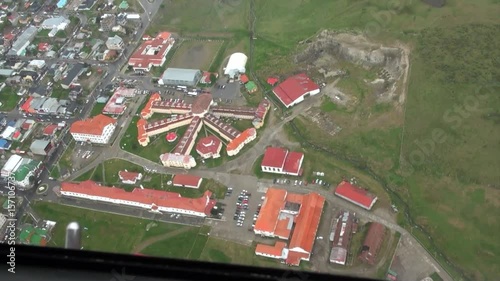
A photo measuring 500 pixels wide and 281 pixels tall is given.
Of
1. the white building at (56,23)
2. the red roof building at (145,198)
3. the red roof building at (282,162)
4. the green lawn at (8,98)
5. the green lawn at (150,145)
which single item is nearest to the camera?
the red roof building at (145,198)

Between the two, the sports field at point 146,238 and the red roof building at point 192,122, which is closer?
the sports field at point 146,238

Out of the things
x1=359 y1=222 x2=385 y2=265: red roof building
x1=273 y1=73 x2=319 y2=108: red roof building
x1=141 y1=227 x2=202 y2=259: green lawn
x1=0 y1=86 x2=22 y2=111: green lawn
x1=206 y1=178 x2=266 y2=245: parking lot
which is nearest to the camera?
x1=359 y1=222 x2=385 y2=265: red roof building

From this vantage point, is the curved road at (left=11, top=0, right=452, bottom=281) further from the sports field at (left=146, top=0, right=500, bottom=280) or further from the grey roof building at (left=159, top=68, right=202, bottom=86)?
the grey roof building at (left=159, top=68, right=202, bottom=86)

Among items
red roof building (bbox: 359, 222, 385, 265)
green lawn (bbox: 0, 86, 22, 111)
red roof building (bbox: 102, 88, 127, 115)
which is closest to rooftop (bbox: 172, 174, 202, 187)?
red roof building (bbox: 102, 88, 127, 115)

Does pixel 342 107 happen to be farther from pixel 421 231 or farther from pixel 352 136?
pixel 421 231

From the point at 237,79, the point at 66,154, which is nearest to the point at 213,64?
the point at 237,79

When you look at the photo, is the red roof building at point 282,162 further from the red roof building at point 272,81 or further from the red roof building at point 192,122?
the red roof building at point 272,81

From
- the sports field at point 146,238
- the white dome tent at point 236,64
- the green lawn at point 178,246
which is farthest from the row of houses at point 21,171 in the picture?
the white dome tent at point 236,64
